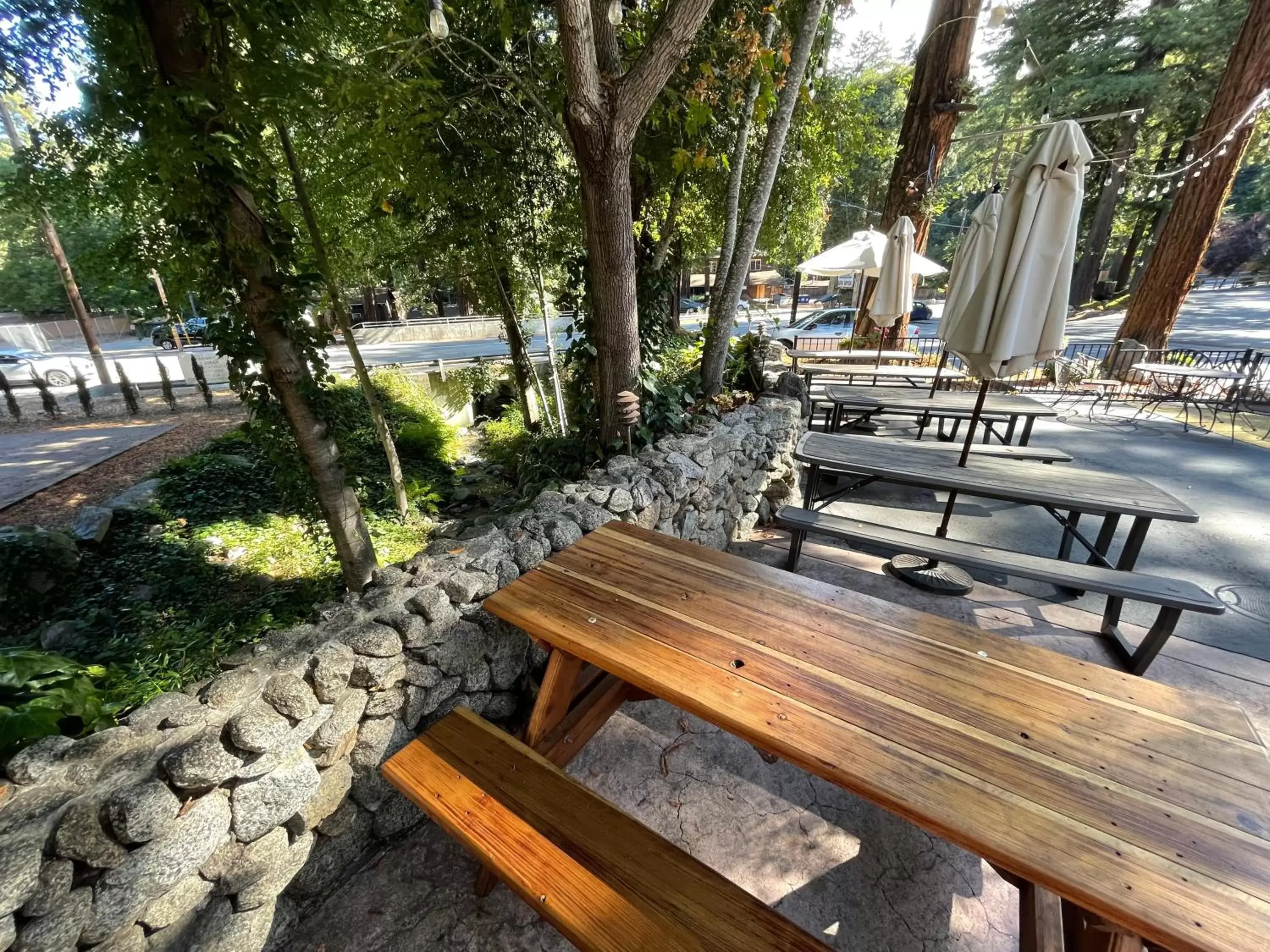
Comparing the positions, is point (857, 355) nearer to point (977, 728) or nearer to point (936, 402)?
point (936, 402)

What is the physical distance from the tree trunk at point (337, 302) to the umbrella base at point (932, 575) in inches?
176

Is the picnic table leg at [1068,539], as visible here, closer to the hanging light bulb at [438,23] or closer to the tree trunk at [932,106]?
the tree trunk at [932,106]

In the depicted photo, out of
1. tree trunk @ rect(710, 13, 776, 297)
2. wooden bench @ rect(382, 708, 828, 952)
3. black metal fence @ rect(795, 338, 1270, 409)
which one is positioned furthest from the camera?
black metal fence @ rect(795, 338, 1270, 409)

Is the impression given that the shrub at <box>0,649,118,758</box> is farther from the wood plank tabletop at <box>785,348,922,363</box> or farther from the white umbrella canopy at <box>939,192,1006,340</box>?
the wood plank tabletop at <box>785,348,922,363</box>

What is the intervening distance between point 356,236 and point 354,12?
7.72ft

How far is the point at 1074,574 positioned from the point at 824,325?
19.0 m

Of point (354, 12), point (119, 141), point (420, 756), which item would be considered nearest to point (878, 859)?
point (420, 756)

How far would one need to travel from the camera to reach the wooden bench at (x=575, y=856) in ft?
3.93

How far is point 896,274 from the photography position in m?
5.50

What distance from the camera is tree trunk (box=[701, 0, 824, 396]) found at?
4.03 metres

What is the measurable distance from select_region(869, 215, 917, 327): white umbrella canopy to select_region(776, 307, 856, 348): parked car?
11.3 metres

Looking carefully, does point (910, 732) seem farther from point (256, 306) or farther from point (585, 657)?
point (256, 306)

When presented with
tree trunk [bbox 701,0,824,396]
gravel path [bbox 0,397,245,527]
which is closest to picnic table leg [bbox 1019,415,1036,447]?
tree trunk [bbox 701,0,824,396]

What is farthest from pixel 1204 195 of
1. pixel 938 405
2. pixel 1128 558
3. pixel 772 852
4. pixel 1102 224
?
pixel 1102 224
